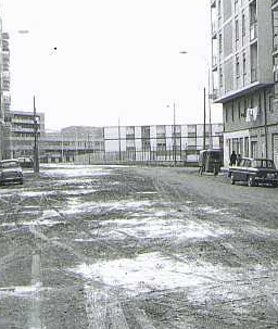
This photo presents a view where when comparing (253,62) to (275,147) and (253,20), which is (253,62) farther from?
(275,147)

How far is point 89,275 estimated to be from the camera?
857cm

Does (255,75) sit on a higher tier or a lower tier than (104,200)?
higher

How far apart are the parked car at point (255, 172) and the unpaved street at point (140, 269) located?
14734 mm

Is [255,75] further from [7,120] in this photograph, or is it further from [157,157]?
[7,120]

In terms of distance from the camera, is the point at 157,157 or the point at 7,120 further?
the point at 7,120

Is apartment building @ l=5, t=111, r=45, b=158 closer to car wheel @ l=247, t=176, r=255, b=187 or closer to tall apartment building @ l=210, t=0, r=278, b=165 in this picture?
tall apartment building @ l=210, t=0, r=278, b=165

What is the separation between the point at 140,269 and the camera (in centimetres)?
893

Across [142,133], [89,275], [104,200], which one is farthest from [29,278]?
[142,133]

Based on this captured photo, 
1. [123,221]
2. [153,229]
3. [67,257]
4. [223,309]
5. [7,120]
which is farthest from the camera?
[7,120]

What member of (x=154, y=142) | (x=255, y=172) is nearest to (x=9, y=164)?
(x=255, y=172)

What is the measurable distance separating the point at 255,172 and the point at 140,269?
2396 centimetres

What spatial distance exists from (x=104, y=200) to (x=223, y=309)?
50.5 feet

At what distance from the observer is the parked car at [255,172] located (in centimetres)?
3183

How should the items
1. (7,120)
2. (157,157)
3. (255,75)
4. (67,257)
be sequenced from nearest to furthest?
(67,257) < (255,75) < (157,157) < (7,120)
